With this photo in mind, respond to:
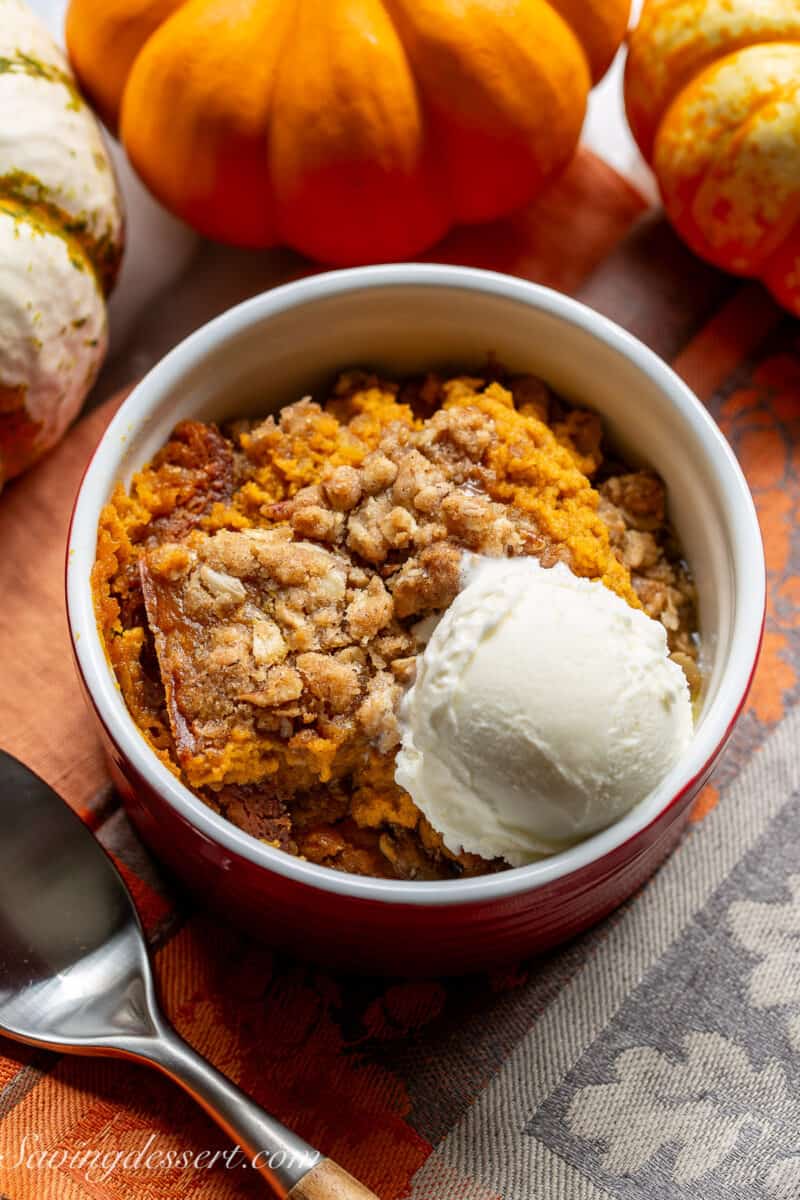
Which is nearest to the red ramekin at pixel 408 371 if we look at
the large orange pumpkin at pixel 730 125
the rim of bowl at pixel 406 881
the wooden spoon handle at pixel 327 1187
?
the rim of bowl at pixel 406 881

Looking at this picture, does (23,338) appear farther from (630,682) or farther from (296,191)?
(630,682)

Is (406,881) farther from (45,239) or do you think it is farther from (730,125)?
(730,125)

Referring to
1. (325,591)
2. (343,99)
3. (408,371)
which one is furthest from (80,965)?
(343,99)

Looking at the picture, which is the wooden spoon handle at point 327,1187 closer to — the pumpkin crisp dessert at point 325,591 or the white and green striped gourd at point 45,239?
the pumpkin crisp dessert at point 325,591

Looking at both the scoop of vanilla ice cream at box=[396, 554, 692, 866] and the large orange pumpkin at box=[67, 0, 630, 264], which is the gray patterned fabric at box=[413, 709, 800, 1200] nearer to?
the scoop of vanilla ice cream at box=[396, 554, 692, 866]

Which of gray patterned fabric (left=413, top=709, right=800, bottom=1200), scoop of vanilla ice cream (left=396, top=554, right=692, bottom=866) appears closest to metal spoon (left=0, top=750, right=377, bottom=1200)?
gray patterned fabric (left=413, top=709, right=800, bottom=1200)

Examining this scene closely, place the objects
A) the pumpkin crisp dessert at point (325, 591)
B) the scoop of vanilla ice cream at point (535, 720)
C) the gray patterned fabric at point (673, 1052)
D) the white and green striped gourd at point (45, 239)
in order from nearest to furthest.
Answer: the scoop of vanilla ice cream at point (535, 720) → the pumpkin crisp dessert at point (325, 591) → the gray patterned fabric at point (673, 1052) → the white and green striped gourd at point (45, 239)
